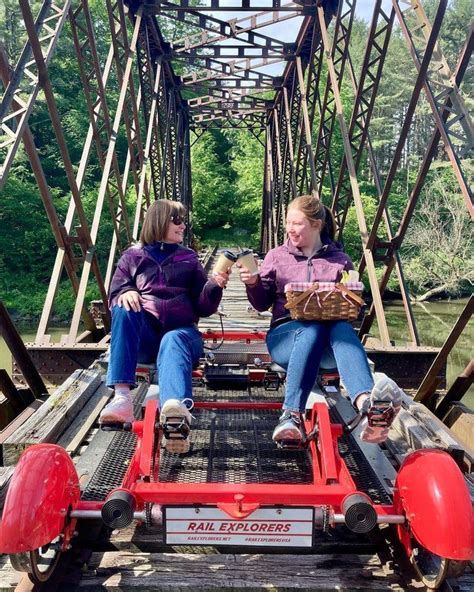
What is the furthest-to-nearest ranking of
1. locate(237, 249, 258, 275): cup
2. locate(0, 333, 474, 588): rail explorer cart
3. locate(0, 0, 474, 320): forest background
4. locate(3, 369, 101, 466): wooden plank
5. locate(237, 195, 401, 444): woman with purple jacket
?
1. locate(0, 0, 474, 320): forest background
2. locate(3, 369, 101, 466): wooden plank
3. locate(237, 249, 258, 275): cup
4. locate(237, 195, 401, 444): woman with purple jacket
5. locate(0, 333, 474, 588): rail explorer cart

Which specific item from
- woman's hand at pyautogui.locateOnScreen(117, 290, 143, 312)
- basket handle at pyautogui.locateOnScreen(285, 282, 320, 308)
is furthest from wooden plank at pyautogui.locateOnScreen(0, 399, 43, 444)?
basket handle at pyautogui.locateOnScreen(285, 282, 320, 308)

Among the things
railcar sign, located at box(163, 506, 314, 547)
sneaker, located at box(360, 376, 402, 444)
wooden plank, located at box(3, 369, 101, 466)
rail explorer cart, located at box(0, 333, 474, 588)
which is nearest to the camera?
rail explorer cart, located at box(0, 333, 474, 588)

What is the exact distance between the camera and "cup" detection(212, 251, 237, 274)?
3059mm

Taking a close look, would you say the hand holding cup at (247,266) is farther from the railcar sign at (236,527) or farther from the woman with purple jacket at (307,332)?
the railcar sign at (236,527)

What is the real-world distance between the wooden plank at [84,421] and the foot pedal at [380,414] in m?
1.85

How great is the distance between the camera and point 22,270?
27.7 meters

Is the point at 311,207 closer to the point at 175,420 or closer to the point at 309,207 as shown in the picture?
the point at 309,207

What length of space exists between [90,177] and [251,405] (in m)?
29.7

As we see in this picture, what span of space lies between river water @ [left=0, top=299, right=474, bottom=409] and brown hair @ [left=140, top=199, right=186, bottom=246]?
602 inches

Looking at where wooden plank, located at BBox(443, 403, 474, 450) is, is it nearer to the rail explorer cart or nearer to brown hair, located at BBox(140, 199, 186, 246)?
the rail explorer cart

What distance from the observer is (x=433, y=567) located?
8.00 ft

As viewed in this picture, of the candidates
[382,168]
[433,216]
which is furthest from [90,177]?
[382,168]

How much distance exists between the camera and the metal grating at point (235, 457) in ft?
10.0

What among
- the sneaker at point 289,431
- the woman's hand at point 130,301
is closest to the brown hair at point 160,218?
the woman's hand at point 130,301
